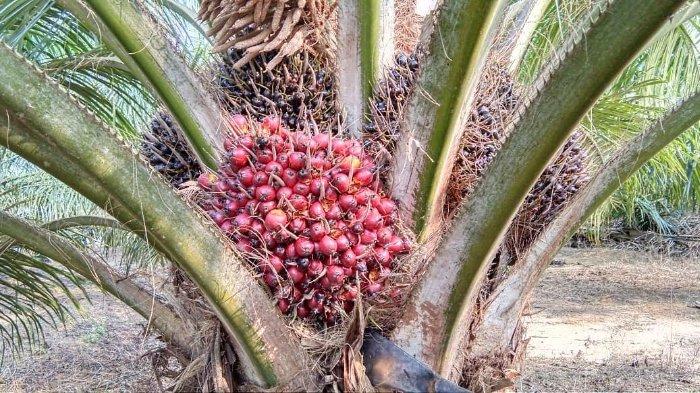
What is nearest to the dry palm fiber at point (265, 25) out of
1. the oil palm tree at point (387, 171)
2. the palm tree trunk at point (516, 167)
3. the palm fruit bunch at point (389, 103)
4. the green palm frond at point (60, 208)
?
the oil palm tree at point (387, 171)

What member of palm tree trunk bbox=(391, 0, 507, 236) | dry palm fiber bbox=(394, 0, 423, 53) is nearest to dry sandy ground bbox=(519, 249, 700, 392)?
dry palm fiber bbox=(394, 0, 423, 53)

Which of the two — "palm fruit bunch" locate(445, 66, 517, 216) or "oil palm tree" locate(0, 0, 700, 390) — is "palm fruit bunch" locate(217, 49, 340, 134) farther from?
"palm fruit bunch" locate(445, 66, 517, 216)

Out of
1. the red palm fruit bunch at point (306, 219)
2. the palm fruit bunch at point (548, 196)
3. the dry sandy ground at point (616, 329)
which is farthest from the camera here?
the dry sandy ground at point (616, 329)

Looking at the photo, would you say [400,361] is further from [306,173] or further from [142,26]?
[142,26]

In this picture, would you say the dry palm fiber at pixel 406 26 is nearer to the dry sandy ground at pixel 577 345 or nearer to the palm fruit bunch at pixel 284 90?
the palm fruit bunch at pixel 284 90

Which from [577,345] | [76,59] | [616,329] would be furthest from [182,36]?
[616,329]

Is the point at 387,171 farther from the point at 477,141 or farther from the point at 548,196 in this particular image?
the point at 548,196
